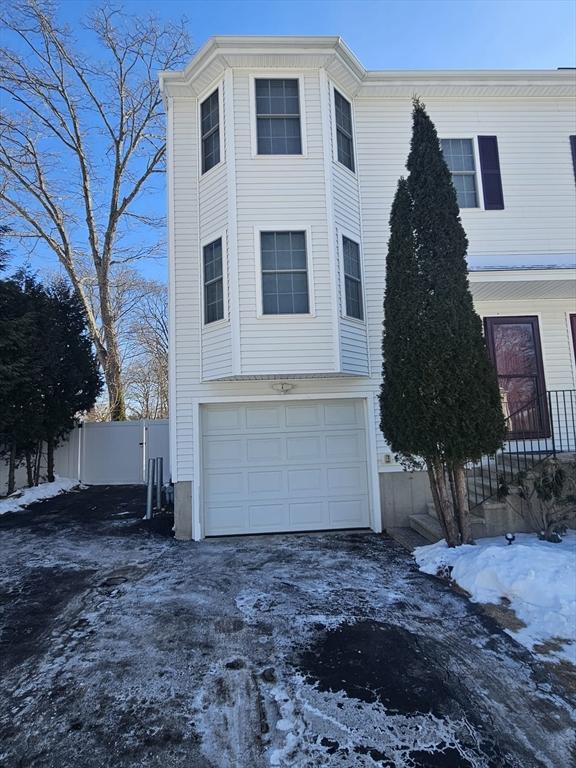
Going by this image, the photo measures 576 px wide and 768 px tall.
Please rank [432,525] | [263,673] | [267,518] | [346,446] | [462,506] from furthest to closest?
[346,446]
[267,518]
[432,525]
[462,506]
[263,673]

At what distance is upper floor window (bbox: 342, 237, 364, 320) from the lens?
7535 millimetres

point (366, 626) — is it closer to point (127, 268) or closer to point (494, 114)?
point (494, 114)

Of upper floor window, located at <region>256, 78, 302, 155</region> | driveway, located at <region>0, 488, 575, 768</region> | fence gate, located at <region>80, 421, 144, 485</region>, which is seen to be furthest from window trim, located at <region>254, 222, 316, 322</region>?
fence gate, located at <region>80, 421, 144, 485</region>

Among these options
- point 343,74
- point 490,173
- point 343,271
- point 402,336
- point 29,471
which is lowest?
point 29,471

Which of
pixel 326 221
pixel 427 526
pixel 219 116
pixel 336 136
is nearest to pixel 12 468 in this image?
pixel 219 116

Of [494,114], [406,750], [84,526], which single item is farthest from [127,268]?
[406,750]

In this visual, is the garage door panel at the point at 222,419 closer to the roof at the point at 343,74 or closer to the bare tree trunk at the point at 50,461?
the roof at the point at 343,74

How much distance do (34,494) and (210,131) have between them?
9.15 m

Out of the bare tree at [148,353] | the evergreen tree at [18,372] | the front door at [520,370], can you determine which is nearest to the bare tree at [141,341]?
the bare tree at [148,353]

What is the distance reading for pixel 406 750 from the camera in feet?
8.00

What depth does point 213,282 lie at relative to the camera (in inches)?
298

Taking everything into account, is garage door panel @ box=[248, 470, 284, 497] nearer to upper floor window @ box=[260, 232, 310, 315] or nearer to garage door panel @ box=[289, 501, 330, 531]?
garage door panel @ box=[289, 501, 330, 531]

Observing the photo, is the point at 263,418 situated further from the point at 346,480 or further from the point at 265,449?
the point at 346,480

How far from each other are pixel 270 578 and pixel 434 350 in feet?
10.9
